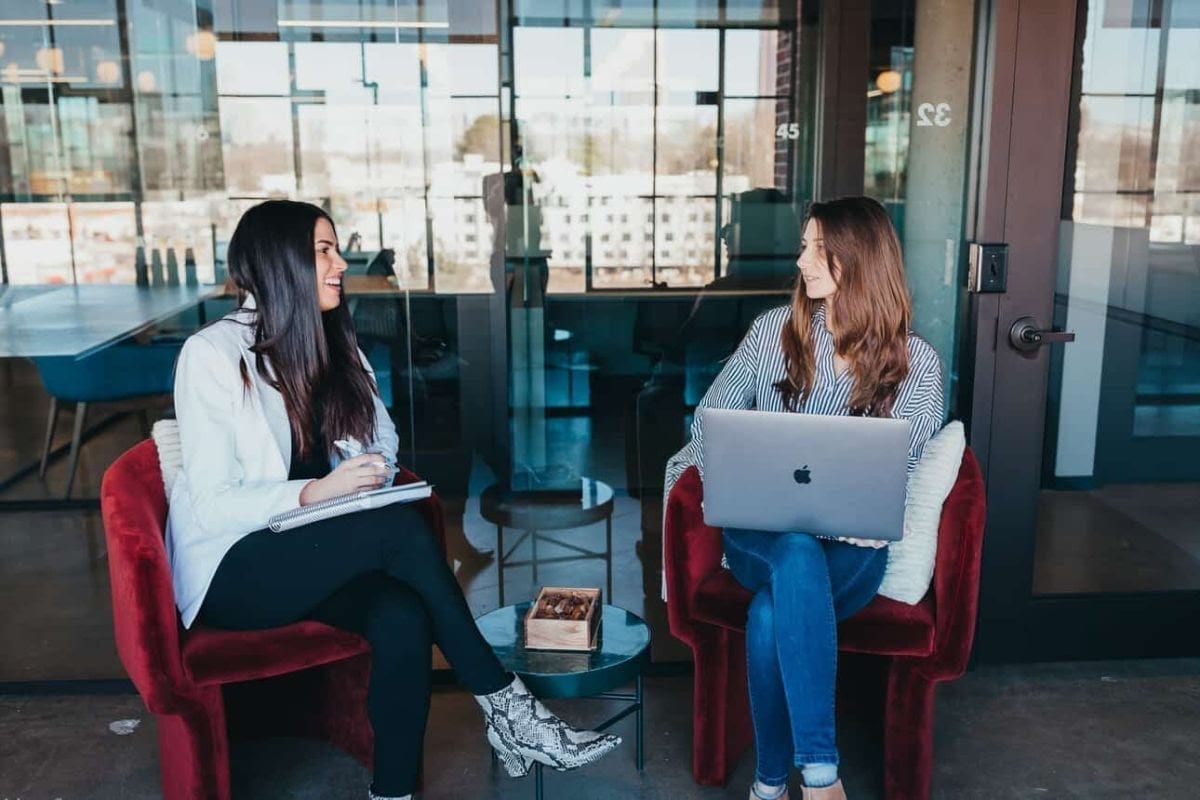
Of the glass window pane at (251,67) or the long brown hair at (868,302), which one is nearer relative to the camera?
the long brown hair at (868,302)

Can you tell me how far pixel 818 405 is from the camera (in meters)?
2.71

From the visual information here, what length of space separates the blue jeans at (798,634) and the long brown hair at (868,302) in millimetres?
389

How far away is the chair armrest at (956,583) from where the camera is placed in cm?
249

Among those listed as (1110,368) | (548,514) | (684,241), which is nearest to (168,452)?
(548,514)

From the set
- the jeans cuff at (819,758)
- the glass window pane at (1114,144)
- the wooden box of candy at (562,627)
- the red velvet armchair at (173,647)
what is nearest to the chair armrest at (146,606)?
the red velvet armchair at (173,647)

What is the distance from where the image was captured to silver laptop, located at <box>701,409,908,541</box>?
227cm

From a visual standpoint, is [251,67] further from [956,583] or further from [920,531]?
[956,583]

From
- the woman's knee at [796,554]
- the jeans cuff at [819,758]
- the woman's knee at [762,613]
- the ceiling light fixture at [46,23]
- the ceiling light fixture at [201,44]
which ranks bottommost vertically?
the jeans cuff at [819,758]

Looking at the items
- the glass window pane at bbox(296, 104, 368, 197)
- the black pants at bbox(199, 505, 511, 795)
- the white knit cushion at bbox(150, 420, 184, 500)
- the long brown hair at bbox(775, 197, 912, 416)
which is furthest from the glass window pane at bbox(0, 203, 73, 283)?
the long brown hair at bbox(775, 197, 912, 416)

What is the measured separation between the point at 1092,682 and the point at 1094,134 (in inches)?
60.4

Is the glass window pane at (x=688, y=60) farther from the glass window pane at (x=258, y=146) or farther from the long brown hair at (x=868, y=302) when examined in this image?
the glass window pane at (x=258, y=146)

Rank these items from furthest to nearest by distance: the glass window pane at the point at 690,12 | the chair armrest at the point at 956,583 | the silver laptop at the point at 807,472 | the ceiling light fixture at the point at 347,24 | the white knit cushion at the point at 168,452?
the glass window pane at the point at 690,12
the ceiling light fixture at the point at 347,24
the white knit cushion at the point at 168,452
the chair armrest at the point at 956,583
the silver laptop at the point at 807,472

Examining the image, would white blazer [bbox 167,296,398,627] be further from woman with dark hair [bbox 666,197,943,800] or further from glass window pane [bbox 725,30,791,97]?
glass window pane [bbox 725,30,791,97]

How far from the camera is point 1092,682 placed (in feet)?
10.6
